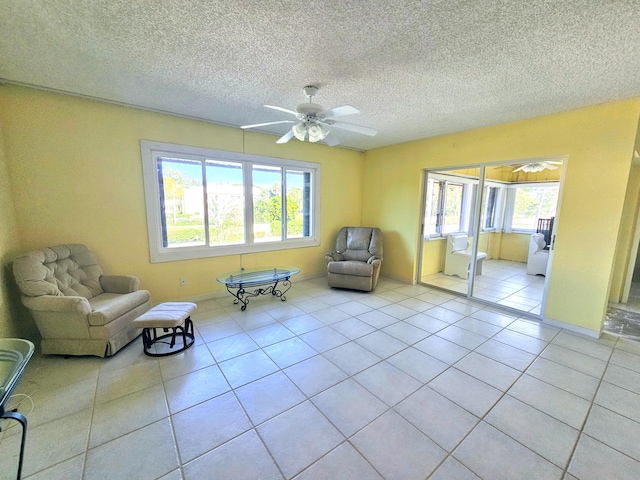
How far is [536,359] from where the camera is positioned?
240cm

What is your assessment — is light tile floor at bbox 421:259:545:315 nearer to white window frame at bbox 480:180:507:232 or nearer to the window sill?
white window frame at bbox 480:180:507:232

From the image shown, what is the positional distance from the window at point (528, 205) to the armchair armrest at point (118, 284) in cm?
716

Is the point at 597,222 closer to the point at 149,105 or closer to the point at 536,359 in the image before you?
the point at 536,359

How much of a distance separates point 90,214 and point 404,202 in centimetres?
467

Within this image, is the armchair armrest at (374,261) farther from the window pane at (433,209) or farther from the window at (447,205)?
the window pane at (433,209)

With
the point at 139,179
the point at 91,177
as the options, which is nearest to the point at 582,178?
the point at 139,179

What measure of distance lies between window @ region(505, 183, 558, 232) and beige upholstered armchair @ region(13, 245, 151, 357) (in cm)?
720

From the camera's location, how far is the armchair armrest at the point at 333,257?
14.9 ft

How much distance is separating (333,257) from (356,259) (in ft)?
1.45

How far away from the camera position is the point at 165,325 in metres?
2.29

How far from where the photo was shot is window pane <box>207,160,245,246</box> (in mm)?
3768

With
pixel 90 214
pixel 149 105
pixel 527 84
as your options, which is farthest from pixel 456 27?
pixel 90 214

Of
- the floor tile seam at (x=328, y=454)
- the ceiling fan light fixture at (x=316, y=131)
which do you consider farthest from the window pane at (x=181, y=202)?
the floor tile seam at (x=328, y=454)

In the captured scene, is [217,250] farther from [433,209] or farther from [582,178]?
[582,178]
